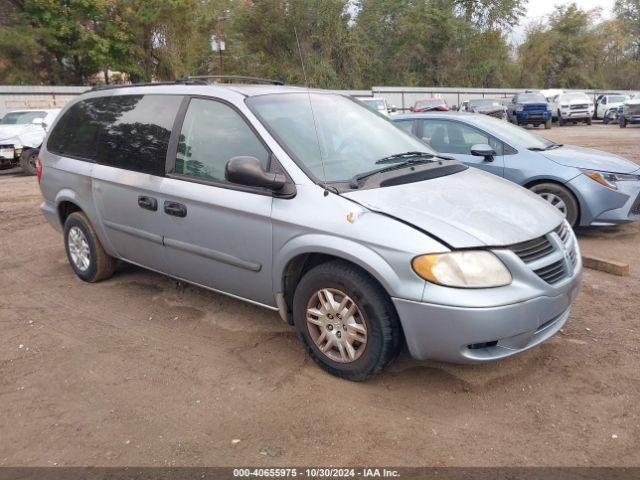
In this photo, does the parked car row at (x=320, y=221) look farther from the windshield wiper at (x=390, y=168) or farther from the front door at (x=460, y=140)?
the front door at (x=460, y=140)

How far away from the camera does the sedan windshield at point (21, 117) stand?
14788 mm

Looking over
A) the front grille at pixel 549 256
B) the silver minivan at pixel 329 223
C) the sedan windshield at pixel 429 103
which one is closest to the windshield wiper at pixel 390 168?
the silver minivan at pixel 329 223

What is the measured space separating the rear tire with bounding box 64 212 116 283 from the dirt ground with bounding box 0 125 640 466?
1.90 feet

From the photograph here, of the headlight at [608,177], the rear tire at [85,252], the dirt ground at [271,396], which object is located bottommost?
the dirt ground at [271,396]

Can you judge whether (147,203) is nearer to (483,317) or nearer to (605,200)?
(483,317)

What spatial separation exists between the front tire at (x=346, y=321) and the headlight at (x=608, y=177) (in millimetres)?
4093

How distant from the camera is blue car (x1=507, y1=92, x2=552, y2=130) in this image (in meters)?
27.1

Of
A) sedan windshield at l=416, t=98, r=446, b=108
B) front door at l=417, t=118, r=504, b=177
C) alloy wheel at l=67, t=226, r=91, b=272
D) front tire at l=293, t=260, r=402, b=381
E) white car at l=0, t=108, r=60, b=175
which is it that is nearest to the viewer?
front tire at l=293, t=260, r=402, b=381

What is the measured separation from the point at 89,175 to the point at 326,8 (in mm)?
28248

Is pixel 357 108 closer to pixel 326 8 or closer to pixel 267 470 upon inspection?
pixel 267 470

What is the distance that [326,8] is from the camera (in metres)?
30.1

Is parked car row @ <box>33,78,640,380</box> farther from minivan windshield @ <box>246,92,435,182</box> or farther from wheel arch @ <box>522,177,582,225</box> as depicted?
wheel arch @ <box>522,177,582,225</box>

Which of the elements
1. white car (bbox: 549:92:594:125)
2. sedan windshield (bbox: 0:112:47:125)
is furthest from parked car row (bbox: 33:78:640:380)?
white car (bbox: 549:92:594:125)

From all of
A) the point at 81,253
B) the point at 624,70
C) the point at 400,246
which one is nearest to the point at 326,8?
the point at 81,253
